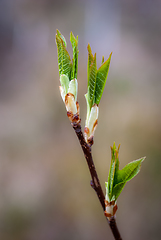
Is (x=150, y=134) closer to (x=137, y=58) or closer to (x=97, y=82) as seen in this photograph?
(x=137, y=58)

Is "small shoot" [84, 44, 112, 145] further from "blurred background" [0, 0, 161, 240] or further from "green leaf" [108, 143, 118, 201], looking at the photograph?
"blurred background" [0, 0, 161, 240]

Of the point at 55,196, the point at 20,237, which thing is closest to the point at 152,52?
the point at 55,196

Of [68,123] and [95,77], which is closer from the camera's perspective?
[95,77]

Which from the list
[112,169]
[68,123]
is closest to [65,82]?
[112,169]

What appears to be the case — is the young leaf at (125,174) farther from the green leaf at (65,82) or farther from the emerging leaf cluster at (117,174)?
the green leaf at (65,82)

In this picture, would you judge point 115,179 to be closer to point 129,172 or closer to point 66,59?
point 129,172

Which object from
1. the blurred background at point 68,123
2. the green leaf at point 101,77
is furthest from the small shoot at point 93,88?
the blurred background at point 68,123
